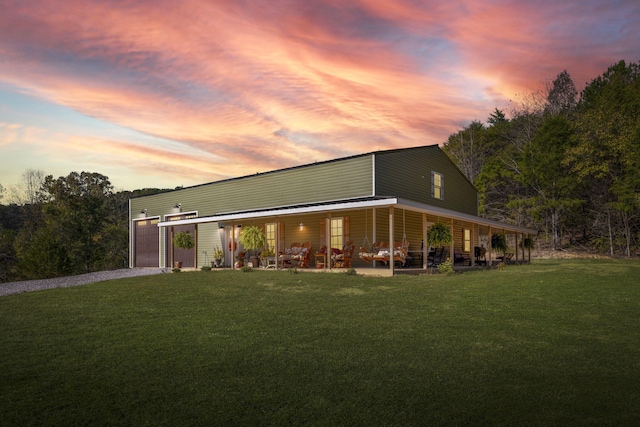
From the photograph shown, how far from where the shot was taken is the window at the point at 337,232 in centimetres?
1930

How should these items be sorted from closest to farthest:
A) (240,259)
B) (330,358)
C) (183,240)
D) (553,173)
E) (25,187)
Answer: (330,358)
(240,259)
(183,240)
(553,173)
(25,187)

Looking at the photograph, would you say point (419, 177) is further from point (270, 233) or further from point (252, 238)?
point (252, 238)

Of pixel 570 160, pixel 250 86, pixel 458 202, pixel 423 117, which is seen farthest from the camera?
pixel 570 160

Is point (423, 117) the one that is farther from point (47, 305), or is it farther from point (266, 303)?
point (47, 305)

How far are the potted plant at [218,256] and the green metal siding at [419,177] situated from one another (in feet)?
28.6

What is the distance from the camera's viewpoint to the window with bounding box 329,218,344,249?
19297 mm

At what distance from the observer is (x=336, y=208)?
1585 cm

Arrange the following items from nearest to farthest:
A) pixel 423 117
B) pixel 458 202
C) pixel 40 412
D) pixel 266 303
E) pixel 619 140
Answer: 1. pixel 40 412
2. pixel 266 303
3. pixel 458 202
4. pixel 423 117
5. pixel 619 140

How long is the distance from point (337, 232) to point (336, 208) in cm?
371

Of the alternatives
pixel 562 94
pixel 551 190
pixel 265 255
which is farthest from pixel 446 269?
pixel 562 94

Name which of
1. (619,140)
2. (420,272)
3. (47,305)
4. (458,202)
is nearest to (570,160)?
(619,140)

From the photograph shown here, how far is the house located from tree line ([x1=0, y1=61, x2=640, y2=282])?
7.42m

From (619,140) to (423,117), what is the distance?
13.4m

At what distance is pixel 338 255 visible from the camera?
16.8 meters
